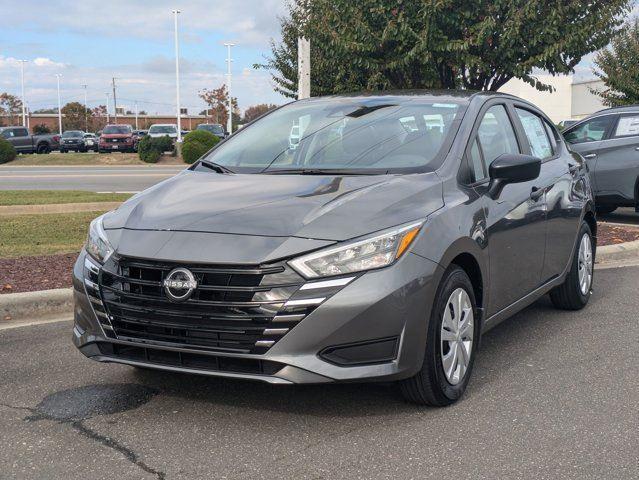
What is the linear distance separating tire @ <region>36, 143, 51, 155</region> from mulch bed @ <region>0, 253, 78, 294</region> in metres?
40.7

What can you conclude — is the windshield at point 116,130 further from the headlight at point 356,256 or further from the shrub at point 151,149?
the headlight at point 356,256

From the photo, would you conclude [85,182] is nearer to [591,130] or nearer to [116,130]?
[591,130]

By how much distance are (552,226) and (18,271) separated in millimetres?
4662

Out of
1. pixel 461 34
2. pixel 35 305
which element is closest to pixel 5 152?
pixel 461 34

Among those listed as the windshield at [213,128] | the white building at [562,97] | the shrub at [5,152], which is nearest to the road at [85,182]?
the shrub at [5,152]

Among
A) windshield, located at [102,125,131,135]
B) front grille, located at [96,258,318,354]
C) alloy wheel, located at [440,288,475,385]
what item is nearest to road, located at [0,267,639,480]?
alloy wheel, located at [440,288,475,385]

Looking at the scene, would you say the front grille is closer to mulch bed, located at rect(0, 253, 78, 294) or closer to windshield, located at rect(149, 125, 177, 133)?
mulch bed, located at rect(0, 253, 78, 294)

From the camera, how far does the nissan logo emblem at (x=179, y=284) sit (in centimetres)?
354

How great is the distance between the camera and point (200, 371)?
11.9 feet

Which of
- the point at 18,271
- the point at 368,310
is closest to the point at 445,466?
the point at 368,310

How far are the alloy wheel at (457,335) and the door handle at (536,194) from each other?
1.25 meters

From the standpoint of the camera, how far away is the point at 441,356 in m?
3.92

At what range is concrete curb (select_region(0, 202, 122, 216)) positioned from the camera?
1298 centimetres

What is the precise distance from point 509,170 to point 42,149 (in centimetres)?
4563
